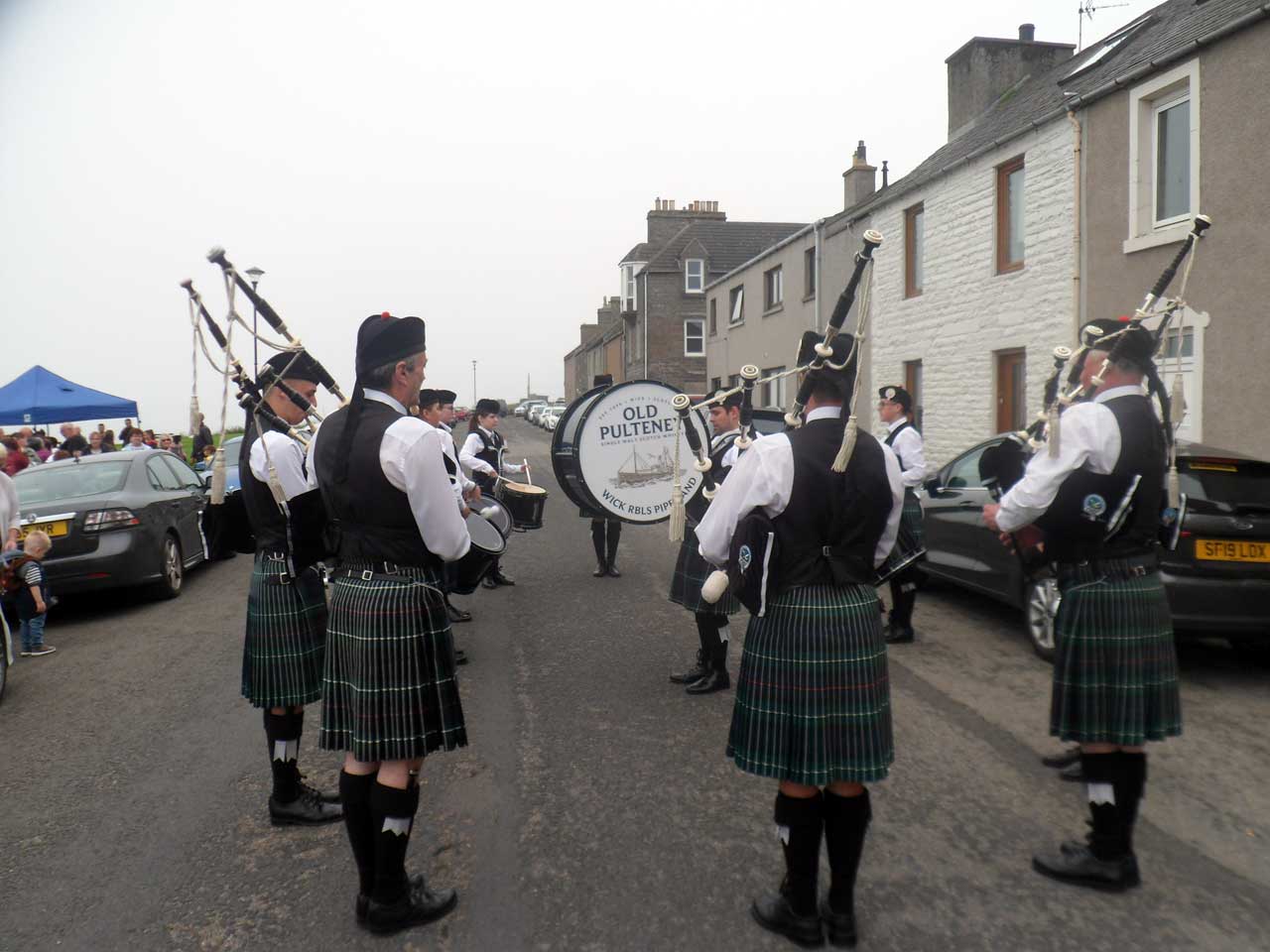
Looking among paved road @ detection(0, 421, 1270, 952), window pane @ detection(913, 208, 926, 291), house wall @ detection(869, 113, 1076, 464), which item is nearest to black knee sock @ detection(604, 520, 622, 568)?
paved road @ detection(0, 421, 1270, 952)

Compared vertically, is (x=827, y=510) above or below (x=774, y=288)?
below

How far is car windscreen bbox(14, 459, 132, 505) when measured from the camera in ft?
28.3

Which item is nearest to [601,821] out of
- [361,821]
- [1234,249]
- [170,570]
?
[361,821]

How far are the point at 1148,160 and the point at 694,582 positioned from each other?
8.53 metres

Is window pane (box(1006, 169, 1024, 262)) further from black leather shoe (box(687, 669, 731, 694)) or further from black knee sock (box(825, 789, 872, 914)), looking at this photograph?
black knee sock (box(825, 789, 872, 914))

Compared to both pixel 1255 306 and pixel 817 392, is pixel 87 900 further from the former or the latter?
pixel 1255 306

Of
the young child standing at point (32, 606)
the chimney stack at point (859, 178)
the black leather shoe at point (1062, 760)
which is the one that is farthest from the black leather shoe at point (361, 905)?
the chimney stack at point (859, 178)

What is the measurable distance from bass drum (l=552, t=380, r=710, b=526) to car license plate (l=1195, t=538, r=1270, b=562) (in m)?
3.04

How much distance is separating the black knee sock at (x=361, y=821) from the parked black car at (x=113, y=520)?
20.4 ft

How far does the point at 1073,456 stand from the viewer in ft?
10.6

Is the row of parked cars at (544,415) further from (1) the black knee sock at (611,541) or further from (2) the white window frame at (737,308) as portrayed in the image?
(1) the black knee sock at (611,541)

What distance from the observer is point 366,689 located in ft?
9.89

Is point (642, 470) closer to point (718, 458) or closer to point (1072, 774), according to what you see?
point (718, 458)

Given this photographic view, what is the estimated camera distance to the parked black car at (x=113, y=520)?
8.02 metres
